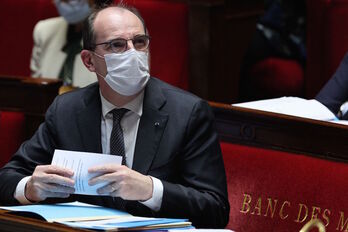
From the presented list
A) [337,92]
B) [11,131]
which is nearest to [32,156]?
[11,131]

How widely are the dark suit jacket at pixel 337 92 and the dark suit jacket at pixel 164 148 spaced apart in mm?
622

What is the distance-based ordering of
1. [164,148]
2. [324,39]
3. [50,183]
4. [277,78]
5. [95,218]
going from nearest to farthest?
[95,218], [50,183], [164,148], [324,39], [277,78]

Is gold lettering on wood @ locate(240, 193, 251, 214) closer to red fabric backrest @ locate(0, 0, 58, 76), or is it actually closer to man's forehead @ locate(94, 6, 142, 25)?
man's forehead @ locate(94, 6, 142, 25)

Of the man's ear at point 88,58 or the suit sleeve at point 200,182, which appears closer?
the suit sleeve at point 200,182

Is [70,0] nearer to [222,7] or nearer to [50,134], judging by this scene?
[222,7]

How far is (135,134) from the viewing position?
1.75 meters

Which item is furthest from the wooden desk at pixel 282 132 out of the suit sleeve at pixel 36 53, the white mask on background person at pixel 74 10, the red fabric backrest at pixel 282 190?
the suit sleeve at pixel 36 53

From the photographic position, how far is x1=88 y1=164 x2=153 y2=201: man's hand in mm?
1519

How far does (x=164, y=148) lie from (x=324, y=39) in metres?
1.47

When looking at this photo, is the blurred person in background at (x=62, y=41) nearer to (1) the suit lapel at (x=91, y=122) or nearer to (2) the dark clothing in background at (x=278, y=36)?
(2) the dark clothing in background at (x=278, y=36)

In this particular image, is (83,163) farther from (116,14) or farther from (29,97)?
(29,97)

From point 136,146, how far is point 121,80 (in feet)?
0.44

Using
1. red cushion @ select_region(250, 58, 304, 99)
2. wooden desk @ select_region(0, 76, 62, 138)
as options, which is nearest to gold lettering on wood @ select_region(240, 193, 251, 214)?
wooden desk @ select_region(0, 76, 62, 138)

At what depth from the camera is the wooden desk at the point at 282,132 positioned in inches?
72.9
